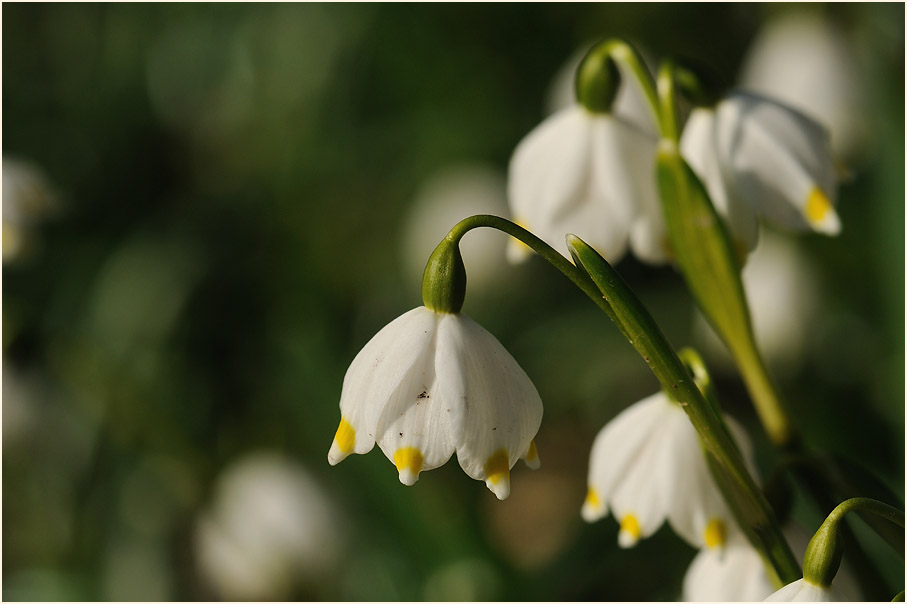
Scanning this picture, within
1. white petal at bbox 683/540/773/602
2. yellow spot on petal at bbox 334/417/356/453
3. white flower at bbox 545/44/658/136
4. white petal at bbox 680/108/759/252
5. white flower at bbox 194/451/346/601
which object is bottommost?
white flower at bbox 194/451/346/601

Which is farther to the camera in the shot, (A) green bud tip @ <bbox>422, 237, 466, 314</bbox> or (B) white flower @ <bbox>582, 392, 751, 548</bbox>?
(B) white flower @ <bbox>582, 392, 751, 548</bbox>

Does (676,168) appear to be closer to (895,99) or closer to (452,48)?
(895,99)

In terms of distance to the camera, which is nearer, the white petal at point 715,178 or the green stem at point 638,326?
the green stem at point 638,326

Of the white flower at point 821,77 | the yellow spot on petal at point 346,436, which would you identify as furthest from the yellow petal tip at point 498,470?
the white flower at point 821,77

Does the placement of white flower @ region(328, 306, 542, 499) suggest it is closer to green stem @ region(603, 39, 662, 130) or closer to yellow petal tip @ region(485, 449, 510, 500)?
yellow petal tip @ region(485, 449, 510, 500)

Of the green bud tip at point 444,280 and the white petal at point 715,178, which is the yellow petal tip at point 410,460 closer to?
the green bud tip at point 444,280

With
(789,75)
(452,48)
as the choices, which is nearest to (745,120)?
(789,75)

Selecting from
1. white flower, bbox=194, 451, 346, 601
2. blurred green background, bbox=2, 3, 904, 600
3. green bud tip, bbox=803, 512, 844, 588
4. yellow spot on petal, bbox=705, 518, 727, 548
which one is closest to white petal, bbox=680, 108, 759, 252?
yellow spot on petal, bbox=705, 518, 727, 548
